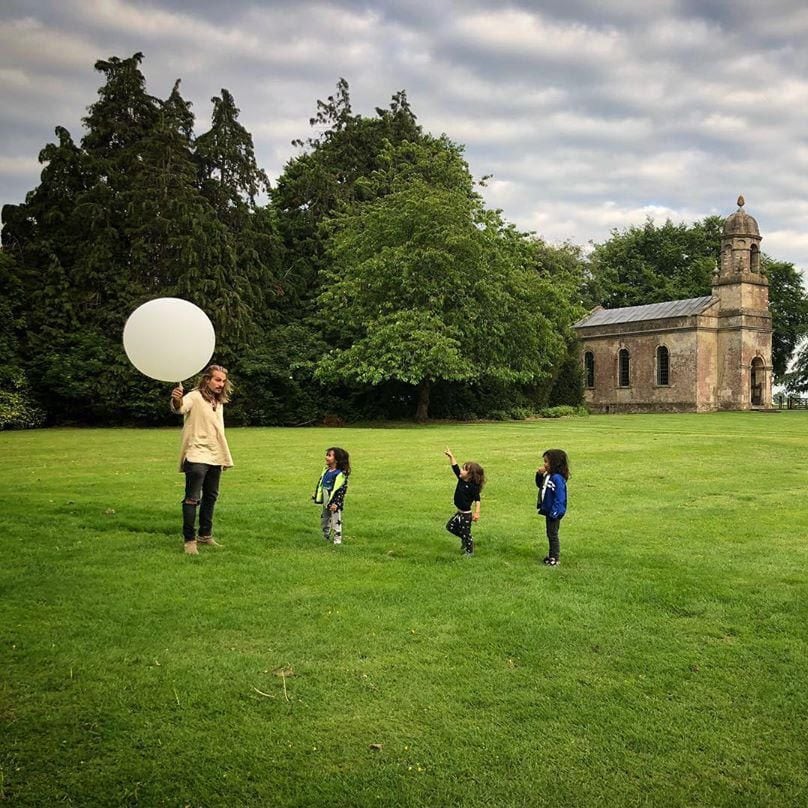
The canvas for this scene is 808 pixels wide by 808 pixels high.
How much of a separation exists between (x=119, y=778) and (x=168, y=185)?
38.8 m

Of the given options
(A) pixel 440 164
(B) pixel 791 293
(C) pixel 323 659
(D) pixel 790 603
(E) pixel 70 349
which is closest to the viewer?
(C) pixel 323 659

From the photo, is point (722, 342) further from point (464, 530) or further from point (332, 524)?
point (332, 524)

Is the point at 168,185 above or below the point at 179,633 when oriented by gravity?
above

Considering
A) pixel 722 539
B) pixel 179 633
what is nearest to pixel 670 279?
pixel 722 539

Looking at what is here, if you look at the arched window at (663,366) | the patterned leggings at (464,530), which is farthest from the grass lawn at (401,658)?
the arched window at (663,366)

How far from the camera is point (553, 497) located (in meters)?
8.78

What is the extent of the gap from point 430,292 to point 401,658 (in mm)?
32378

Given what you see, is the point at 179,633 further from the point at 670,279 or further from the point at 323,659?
the point at 670,279

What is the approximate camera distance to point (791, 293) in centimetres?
7006

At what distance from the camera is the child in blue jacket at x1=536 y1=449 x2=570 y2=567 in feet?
28.7

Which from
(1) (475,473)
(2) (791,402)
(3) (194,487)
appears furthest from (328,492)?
(2) (791,402)

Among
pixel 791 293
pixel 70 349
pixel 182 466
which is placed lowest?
pixel 182 466

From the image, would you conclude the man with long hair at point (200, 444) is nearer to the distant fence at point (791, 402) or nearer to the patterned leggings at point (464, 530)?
the patterned leggings at point (464, 530)

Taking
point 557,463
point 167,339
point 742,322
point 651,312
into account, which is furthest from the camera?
point 651,312
